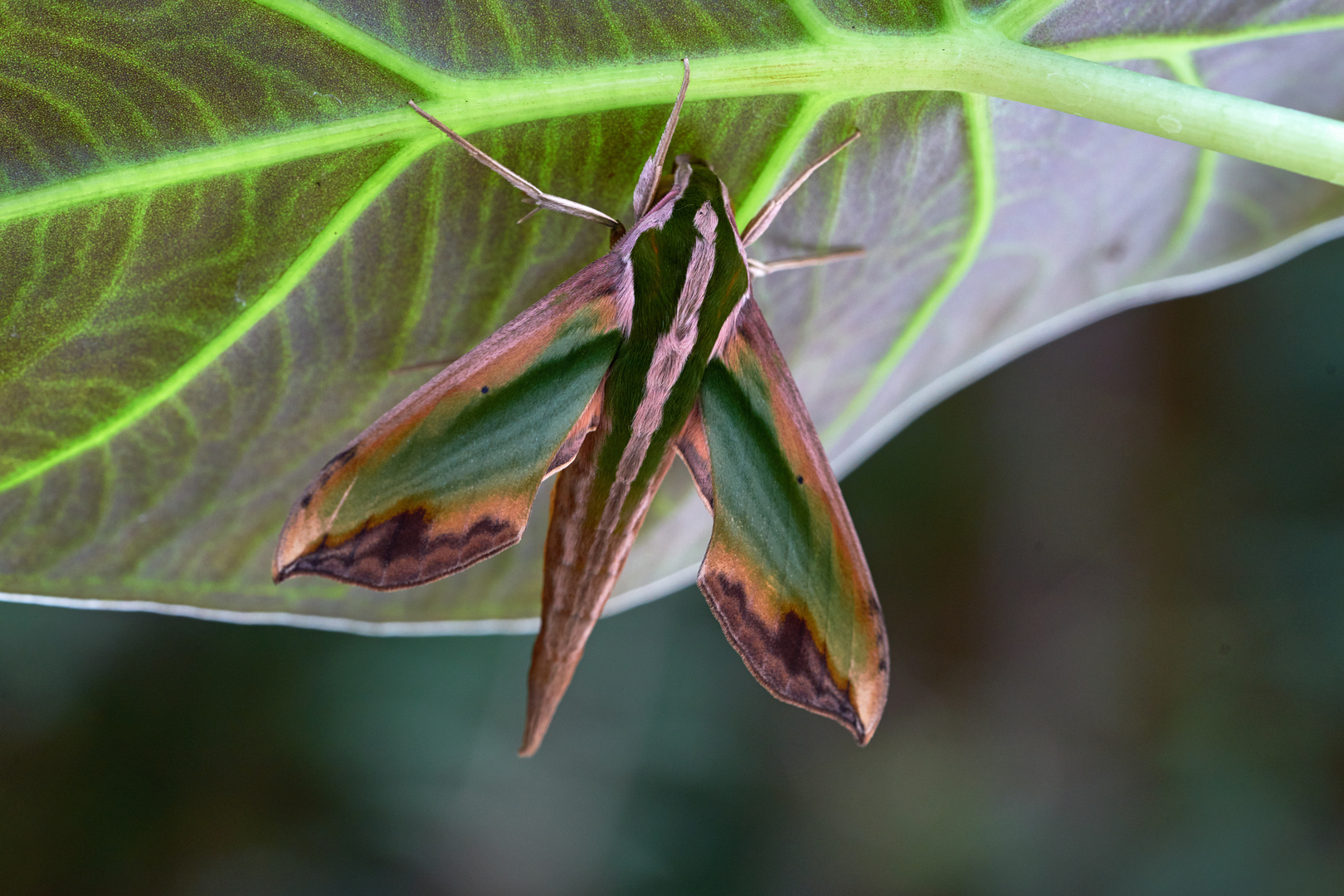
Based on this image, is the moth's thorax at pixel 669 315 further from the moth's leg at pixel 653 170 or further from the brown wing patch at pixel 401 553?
the brown wing patch at pixel 401 553

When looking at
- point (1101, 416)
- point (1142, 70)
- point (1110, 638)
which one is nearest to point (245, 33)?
point (1142, 70)

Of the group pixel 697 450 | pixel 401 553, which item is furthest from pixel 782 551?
pixel 401 553

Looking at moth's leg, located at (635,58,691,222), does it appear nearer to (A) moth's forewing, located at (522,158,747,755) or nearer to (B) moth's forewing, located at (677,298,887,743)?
(A) moth's forewing, located at (522,158,747,755)

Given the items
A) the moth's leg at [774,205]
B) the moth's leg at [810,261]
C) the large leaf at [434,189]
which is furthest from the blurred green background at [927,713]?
the moth's leg at [774,205]

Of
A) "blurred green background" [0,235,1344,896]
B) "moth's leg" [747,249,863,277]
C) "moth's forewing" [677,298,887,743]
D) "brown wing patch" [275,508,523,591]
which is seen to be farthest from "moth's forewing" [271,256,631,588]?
"blurred green background" [0,235,1344,896]

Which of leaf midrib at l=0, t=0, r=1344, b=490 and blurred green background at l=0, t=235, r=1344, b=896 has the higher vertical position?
leaf midrib at l=0, t=0, r=1344, b=490

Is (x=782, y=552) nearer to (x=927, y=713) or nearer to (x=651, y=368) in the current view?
(x=651, y=368)

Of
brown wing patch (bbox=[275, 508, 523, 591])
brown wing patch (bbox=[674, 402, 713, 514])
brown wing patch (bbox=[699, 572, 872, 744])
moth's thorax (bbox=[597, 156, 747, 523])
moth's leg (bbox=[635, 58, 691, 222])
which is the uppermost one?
moth's leg (bbox=[635, 58, 691, 222])
